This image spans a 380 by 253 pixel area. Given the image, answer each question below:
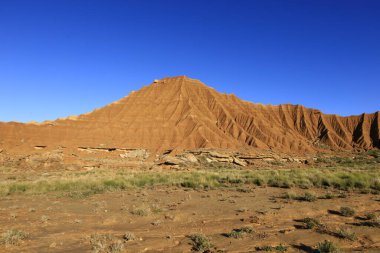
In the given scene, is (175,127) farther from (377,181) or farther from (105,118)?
(377,181)

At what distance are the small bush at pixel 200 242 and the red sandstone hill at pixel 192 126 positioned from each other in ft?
169

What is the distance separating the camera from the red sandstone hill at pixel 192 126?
6247cm

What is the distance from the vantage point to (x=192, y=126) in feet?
216

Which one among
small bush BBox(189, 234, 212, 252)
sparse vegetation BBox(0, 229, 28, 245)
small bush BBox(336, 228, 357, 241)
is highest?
small bush BBox(336, 228, 357, 241)

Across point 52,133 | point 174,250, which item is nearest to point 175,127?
point 52,133

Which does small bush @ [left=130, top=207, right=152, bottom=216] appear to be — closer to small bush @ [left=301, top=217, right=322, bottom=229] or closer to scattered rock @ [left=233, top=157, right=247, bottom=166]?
small bush @ [left=301, top=217, right=322, bottom=229]

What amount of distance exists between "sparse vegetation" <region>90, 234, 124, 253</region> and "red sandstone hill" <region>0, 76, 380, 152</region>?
51.4m

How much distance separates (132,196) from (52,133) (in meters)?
54.5

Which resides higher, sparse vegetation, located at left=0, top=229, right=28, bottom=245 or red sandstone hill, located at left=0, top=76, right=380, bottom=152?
red sandstone hill, located at left=0, top=76, right=380, bottom=152

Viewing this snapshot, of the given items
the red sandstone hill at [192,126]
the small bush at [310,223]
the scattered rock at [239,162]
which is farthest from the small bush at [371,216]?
the red sandstone hill at [192,126]

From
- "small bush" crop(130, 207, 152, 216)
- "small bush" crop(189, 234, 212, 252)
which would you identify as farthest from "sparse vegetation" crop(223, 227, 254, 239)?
"small bush" crop(130, 207, 152, 216)

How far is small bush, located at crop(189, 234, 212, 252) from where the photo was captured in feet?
23.0

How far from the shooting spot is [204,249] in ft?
22.9

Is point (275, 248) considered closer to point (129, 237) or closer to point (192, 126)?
point (129, 237)
